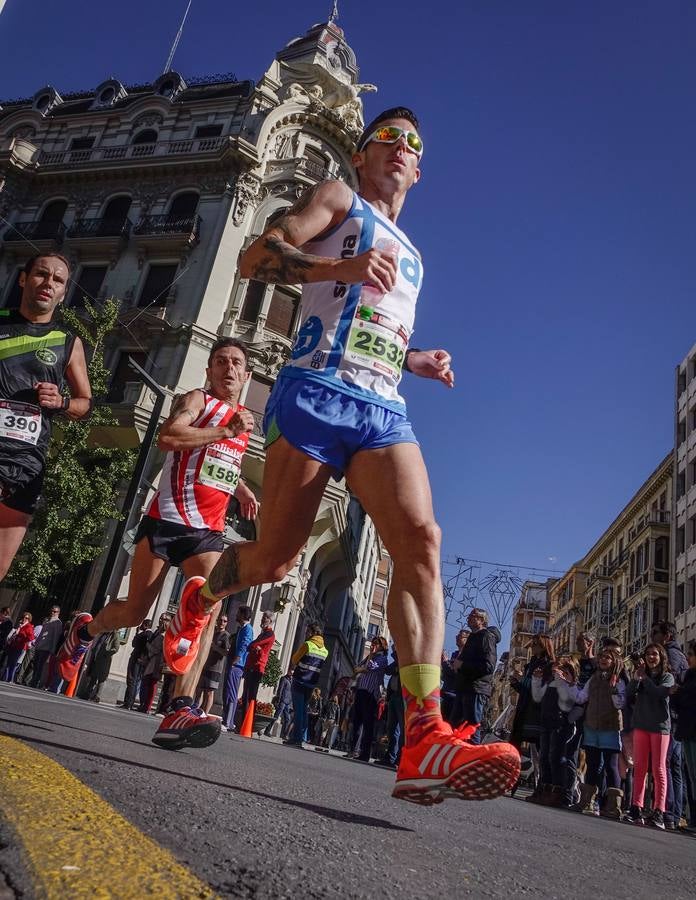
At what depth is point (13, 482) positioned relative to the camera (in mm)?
3744

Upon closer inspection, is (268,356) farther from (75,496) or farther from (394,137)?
(394,137)

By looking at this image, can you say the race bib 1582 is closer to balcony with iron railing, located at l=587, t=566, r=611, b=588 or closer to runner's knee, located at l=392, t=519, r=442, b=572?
runner's knee, located at l=392, t=519, r=442, b=572

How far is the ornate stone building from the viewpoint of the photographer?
22.4 meters

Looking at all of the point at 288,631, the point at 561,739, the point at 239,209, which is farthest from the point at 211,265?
the point at 561,739

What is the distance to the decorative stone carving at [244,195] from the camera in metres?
24.5

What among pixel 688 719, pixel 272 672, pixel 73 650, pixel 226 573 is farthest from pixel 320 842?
pixel 272 672

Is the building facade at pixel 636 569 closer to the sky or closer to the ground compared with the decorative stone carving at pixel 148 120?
closer to the ground

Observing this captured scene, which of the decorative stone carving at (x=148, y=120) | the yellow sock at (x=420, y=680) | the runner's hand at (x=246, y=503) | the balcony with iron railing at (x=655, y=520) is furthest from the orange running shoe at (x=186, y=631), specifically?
the balcony with iron railing at (x=655, y=520)

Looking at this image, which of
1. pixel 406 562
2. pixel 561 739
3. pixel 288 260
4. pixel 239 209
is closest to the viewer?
pixel 406 562

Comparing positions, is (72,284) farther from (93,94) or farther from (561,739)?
(561,739)

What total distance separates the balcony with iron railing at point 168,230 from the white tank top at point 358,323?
22.3 meters

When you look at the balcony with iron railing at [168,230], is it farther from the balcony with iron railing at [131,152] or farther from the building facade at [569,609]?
the building facade at [569,609]

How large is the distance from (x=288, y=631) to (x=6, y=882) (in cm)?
2258

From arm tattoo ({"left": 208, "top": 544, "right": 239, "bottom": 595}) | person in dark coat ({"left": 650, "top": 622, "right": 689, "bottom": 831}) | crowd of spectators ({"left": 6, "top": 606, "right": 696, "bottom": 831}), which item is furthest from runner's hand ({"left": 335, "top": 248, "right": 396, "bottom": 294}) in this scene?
person in dark coat ({"left": 650, "top": 622, "right": 689, "bottom": 831})
